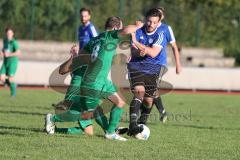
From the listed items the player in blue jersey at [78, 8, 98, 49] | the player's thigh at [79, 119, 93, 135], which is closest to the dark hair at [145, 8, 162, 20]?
the player's thigh at [79, 119, 93, 135]

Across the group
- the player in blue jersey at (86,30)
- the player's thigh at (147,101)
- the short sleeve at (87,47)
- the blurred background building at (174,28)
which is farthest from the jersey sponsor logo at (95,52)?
the blurred background building at (174,28)

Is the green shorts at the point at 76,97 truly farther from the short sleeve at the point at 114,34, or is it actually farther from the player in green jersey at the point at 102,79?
the short sleeve at the point at 114,34

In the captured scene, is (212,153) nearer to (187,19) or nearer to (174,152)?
(174,152)

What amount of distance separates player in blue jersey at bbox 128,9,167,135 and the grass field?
0.61 m

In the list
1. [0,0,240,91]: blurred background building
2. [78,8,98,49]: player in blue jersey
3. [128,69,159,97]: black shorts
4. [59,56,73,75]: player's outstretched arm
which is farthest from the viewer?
[0,0,240,91]: blurred background building

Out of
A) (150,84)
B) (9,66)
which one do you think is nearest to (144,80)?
(150,84)

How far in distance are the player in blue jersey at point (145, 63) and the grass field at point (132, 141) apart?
61cm

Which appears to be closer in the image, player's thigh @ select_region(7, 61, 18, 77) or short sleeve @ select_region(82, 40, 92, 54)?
short sleeve @ select_region(82, 40, 92, 54)

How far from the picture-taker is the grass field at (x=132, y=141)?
9820mm

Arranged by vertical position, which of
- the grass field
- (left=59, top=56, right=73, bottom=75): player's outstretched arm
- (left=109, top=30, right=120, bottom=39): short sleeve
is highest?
(left=109, top=30, right=120, bottom=39): short sleeve

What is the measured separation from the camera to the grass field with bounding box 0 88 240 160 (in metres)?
9.82

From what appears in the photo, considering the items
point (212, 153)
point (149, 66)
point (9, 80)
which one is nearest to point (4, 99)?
point (9, 80)

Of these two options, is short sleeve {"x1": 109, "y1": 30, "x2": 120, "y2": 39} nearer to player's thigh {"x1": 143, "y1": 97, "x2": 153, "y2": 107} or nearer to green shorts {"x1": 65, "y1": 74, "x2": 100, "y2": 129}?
green shorts {"x1": 65, "y1": 74, "x2": 100, "y2": 129}

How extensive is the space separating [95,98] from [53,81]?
5006mm
